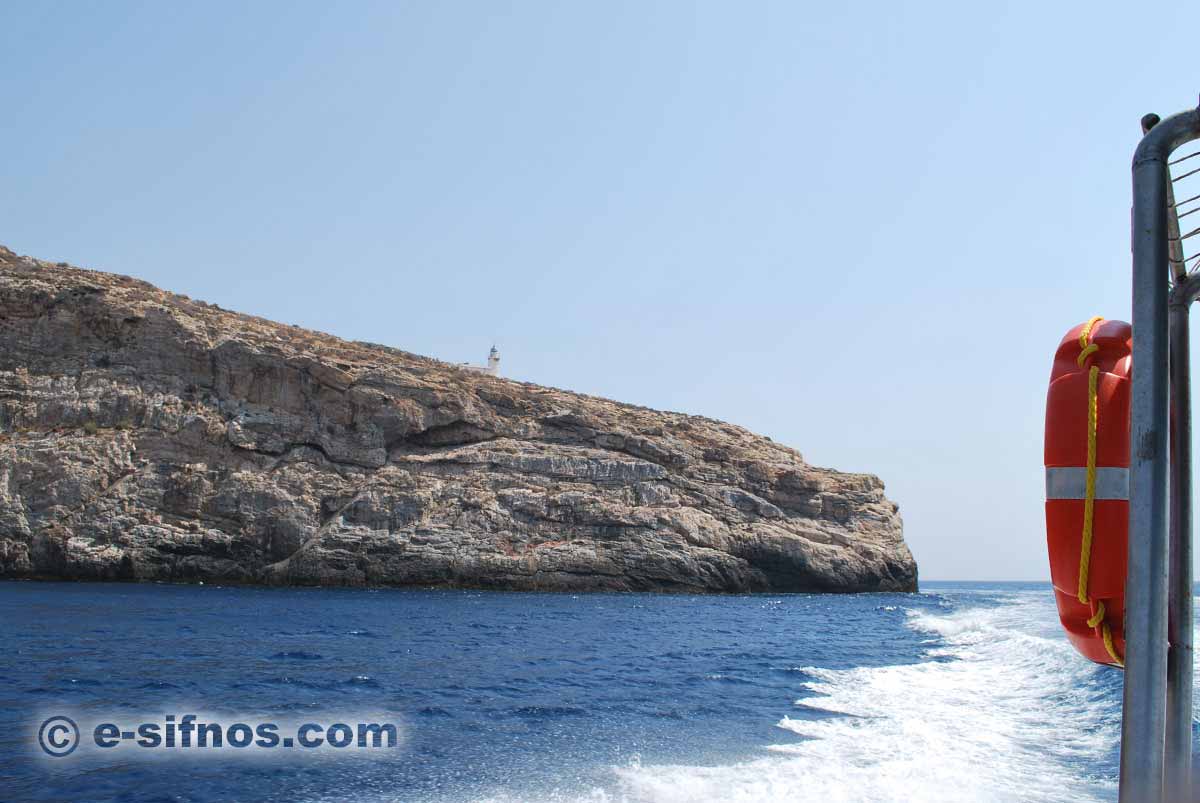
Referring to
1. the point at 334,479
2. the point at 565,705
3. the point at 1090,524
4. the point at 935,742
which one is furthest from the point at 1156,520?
the point at 334,479

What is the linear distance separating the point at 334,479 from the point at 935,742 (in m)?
41.0

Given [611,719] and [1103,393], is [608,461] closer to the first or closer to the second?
[611,719]

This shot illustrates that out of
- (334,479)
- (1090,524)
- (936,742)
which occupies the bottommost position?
(936,742)

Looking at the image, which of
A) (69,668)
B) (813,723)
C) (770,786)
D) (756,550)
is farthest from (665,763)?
(756,550)

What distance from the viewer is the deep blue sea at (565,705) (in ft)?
32.3

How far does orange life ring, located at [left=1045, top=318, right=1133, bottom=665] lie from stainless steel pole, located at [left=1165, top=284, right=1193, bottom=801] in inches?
6.7

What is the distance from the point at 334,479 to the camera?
48625mm

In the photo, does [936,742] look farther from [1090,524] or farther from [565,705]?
[1090,524]

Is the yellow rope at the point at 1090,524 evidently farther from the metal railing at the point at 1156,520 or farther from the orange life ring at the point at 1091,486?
the metal railing at the point at 1156,520

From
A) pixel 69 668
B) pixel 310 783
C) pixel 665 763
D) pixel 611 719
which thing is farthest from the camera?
pixel 69 668

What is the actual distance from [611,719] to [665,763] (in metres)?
2.82

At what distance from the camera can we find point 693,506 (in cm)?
5241

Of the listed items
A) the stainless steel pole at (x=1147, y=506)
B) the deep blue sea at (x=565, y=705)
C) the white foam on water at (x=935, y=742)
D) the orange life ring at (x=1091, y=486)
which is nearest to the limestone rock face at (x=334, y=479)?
the deep blue sea at (x=565, y=705)

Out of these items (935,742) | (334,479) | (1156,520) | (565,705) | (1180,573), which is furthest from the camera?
(334,479)
